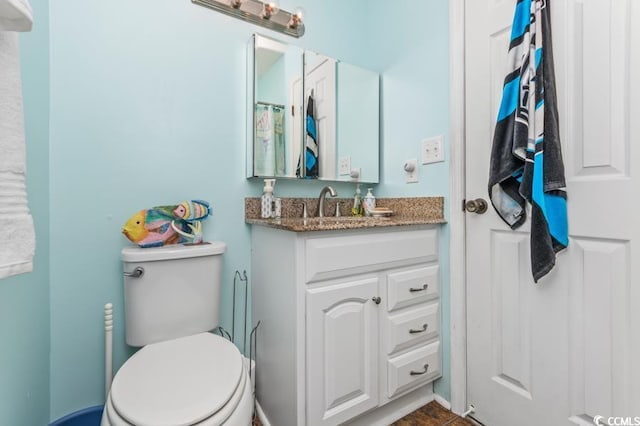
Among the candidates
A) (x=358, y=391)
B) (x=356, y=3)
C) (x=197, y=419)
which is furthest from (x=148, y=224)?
(x=356, y=3)

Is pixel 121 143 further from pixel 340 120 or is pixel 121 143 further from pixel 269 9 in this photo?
pixel 340 120

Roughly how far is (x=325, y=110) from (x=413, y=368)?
1.37 meters

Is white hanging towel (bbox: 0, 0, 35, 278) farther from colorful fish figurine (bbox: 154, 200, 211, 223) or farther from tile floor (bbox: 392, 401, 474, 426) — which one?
tile floor (bbox: 392, 401, 474, 426)

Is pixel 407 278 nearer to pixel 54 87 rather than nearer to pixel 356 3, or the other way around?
pixel 54 87

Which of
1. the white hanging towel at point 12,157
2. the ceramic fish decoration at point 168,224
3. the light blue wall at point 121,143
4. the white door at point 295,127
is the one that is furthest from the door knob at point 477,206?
the white hanging towel at point 12,157

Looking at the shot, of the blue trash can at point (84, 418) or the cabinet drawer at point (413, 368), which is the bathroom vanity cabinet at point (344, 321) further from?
the blue trash can at point (84, 418)

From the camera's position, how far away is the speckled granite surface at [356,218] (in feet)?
4.13

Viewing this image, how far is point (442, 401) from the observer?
1.38 m

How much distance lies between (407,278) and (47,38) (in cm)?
167

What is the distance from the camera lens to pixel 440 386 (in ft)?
4.57

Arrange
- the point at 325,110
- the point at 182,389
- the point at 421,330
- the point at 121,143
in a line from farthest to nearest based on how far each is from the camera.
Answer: the point at 325,110
the point at 421,330
the point at 121,143
the point at 182,389

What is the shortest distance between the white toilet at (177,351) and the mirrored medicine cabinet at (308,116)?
21.6 inches

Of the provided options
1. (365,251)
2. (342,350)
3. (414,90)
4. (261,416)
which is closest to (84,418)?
(261,416)

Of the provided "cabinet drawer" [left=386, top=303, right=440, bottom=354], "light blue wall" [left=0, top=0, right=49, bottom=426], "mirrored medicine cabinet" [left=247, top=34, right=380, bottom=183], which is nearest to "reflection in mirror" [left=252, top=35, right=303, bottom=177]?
"mirrored medicine cabinet" [left=247, top=34, right=380, bottom=183]
